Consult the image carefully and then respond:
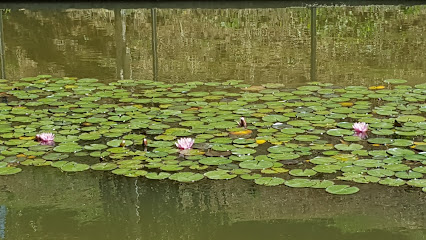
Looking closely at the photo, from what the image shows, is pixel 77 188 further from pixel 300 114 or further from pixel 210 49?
pixel 210 49

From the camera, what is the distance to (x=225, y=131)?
4.65m

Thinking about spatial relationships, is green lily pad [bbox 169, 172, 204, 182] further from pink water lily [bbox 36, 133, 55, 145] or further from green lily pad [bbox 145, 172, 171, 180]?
pink water lily [bbox 36, 133, 55, 145]

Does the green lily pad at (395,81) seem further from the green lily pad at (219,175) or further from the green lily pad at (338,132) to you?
the green lily pad at (219,175)

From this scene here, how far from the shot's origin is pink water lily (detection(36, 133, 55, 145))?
442 cm

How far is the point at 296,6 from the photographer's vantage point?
9.80 metres

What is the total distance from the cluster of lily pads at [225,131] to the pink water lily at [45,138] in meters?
0.02

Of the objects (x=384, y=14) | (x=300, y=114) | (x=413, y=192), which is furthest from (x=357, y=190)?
(x=384, y=14)

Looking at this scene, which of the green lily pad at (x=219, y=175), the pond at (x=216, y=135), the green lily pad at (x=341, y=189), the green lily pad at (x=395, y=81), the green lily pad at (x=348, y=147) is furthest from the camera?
the green lily pad at (x=395, y=81)

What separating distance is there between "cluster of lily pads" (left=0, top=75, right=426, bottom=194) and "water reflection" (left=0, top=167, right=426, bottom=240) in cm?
9

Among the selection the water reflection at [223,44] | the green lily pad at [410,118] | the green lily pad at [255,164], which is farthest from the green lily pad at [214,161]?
the water reflection at [223,44]

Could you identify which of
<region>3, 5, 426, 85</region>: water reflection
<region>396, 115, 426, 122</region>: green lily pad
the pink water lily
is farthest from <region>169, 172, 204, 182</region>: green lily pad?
<region>3, 5, 426, 85</region>: water reflection

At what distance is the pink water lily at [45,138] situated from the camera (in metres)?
4.42

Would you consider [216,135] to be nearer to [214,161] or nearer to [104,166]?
[214,161]

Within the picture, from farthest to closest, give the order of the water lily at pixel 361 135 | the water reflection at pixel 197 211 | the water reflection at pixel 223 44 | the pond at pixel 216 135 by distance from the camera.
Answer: the water reflection at pixel 223 44, the water lily at pixel 361 135, the pond at pixel 216 135, the water reflection at pixel 197 211
